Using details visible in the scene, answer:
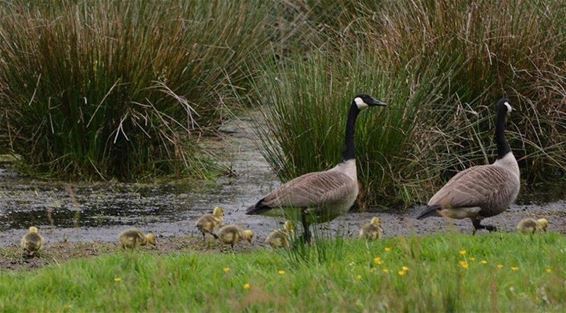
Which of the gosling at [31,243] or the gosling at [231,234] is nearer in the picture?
the gosling at [31,243]

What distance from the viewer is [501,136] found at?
13164 mm

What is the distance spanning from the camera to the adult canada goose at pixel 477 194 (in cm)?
1169

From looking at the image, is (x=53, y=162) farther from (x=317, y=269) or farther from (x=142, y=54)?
(x=317, y=269)

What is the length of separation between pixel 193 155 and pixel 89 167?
1346mm

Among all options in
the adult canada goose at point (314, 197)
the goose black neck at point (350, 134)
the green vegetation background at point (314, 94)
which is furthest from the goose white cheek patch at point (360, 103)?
the green vegetation background at point (314, 94)

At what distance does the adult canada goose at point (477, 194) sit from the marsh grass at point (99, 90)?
3.95m

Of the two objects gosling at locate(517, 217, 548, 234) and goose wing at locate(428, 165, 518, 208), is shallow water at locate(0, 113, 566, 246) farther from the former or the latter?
gosling at locate(517, 217, 548, 234)

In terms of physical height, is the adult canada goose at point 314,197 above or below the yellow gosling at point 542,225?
above

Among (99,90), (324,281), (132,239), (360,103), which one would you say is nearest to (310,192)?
(360,103)

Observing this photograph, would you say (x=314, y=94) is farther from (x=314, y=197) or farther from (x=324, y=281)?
(x=324, y=281)

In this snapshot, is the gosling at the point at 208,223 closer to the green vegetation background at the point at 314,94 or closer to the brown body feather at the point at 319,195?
the brown body feather at the point at 319,195

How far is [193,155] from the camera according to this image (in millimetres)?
15656

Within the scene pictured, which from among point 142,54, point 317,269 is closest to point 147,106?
point 142,54

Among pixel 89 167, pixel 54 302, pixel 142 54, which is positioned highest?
pixel 142 54
